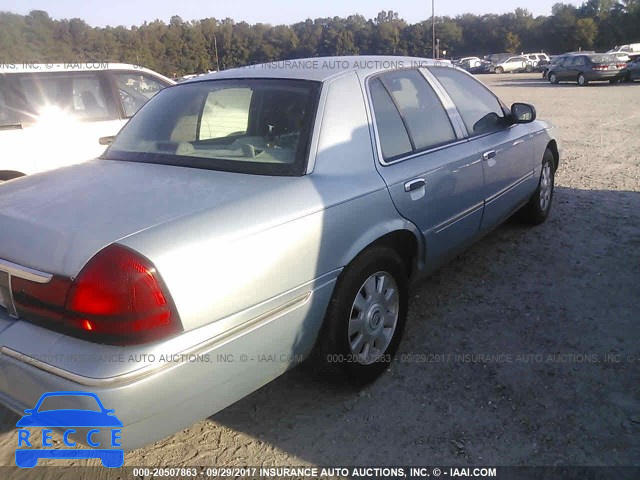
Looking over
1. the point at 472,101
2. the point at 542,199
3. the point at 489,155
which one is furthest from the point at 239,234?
the point at 542,199

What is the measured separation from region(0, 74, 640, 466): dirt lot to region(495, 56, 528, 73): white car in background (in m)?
45.2

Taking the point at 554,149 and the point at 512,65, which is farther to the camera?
the point at 512,65

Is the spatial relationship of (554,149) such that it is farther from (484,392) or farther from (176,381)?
(176,381)

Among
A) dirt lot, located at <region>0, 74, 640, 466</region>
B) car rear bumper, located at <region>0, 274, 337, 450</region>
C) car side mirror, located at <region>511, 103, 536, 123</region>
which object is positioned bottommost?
→ dirt lot, located at <region>0, 74, 640, 466</region>

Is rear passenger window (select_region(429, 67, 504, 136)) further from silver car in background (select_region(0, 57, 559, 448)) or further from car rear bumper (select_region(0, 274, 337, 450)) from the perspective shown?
car rear bumper (select_region(0, 274, 337, 450))

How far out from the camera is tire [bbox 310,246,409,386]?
2504mm

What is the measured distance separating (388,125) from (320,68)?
0.49 m

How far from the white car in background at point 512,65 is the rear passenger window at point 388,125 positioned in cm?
4661

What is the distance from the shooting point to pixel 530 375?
2.84 m

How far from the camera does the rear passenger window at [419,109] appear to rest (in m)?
3.11

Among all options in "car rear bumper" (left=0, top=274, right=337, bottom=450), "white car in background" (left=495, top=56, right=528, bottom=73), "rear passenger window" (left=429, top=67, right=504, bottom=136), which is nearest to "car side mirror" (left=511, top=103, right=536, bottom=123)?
"rear passenger window" (left=429, top=67, right=504, bottom=136)

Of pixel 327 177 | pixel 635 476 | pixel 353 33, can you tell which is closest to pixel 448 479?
pixel 635 476

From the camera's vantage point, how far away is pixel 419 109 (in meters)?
3.27

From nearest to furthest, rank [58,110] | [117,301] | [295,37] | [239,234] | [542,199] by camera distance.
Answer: [117,301]
[239,234]
[542,199]
[58,110]
[295,37]
